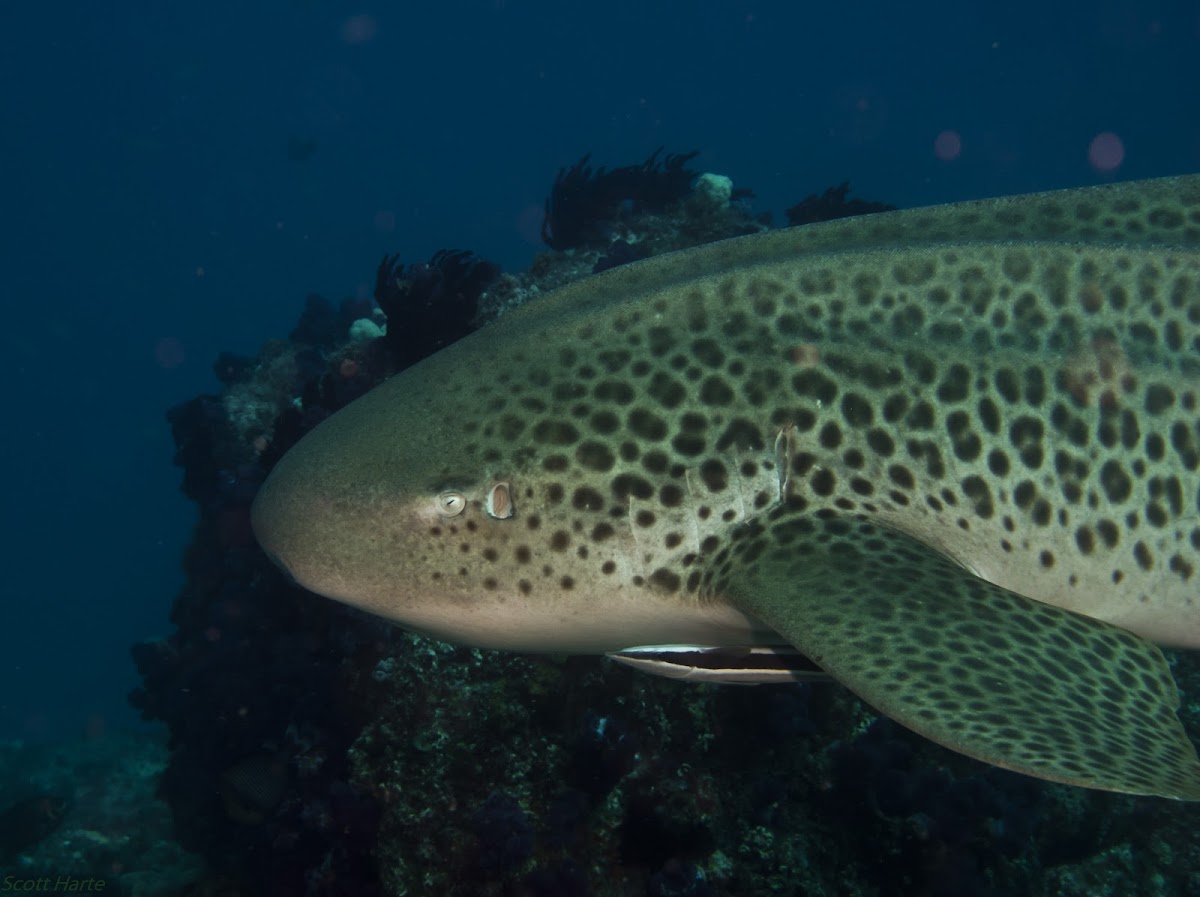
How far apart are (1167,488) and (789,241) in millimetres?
1862

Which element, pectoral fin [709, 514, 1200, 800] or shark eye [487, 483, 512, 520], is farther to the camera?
shark eye [487, 483, 512, 520]

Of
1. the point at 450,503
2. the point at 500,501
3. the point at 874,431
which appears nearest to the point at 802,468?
the point at 874,431

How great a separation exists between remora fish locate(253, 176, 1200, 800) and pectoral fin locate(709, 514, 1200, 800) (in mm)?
21

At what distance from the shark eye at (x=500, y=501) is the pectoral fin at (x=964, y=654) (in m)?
0.82

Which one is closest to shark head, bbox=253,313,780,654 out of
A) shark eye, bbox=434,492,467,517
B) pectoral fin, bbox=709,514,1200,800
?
shark eye, bbox=434,492,467,517

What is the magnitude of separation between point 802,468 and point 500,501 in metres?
1.17

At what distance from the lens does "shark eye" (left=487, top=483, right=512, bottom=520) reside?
3.17 m

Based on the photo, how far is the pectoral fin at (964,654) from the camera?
7.47 feet

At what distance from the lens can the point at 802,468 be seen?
3223mm

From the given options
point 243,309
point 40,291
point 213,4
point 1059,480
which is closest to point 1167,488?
point 1059,480

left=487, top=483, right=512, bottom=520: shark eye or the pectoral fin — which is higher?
left=487, top=483, right=512, bottom=520: shark eye

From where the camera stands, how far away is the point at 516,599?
10.3 feet

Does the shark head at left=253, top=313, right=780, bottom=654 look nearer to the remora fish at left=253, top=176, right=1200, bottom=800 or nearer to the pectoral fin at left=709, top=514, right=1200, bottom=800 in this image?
the remora fish at left=253, top=176, right=1200, bottom=800

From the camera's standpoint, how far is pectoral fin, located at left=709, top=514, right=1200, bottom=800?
2275 millimetres
